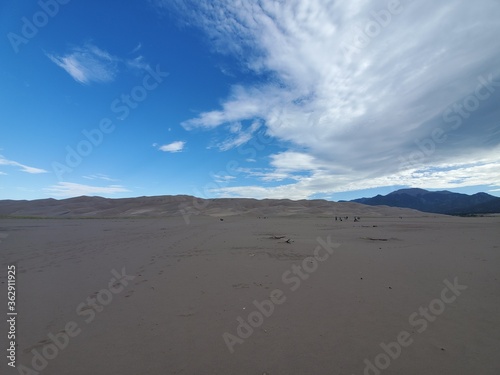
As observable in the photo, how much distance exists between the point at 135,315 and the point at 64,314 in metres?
1.25

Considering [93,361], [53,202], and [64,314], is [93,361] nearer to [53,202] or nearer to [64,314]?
[64,314]

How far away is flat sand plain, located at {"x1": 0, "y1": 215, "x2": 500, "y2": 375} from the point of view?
127 inches

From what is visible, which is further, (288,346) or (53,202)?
(53,202)

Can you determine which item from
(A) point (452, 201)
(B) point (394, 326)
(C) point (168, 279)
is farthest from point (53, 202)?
(A) point (452, 201)

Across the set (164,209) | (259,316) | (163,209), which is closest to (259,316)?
(259,316)

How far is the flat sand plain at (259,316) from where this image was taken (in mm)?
3227

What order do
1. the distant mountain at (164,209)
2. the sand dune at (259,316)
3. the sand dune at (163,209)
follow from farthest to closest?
the sand dune at (163,209) → the distant mountain at (164,209) → the sand dune at (259,316)

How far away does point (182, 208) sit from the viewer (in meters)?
58.4

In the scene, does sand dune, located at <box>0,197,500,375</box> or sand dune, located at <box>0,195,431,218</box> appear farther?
sand dune, located at <box>0,195,431,218</box>

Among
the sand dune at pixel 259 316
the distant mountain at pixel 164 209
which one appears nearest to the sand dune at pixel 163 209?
the distant mountain at pixel 164 209

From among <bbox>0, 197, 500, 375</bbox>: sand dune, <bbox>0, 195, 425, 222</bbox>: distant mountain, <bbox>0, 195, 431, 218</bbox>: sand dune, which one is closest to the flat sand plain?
<bbox>0, 197, 500, 375</bbox>: sand dune

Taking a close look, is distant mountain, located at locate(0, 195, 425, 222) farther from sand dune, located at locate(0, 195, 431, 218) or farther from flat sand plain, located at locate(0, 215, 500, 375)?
flat sand plain, located at locate(0, 215, 500, 375)

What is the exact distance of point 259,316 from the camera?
14.7 feet

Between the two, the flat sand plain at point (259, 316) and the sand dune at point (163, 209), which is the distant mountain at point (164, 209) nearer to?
the sand dune at point (163, 209)
